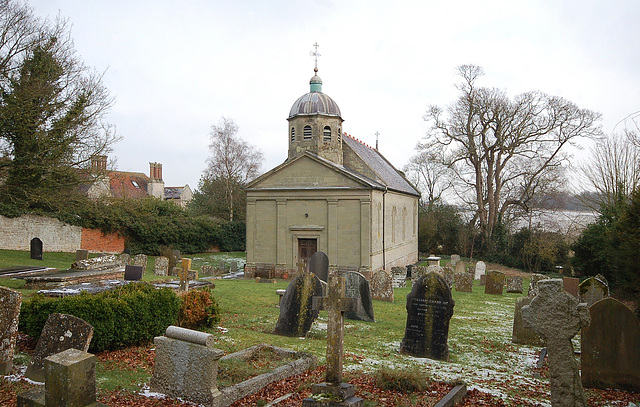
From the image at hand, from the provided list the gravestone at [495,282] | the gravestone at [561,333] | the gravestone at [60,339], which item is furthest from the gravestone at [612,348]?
the gravestone at [495,282]

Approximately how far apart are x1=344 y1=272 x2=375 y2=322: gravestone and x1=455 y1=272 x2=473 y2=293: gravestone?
30.1 feet

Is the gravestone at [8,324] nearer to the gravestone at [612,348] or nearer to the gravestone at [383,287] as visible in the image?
the gravestone at [612,348]

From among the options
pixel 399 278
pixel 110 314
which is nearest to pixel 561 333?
pixel 110 314

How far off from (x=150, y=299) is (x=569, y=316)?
7086 mm

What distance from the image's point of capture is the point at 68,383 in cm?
438

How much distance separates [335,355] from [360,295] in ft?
22.2

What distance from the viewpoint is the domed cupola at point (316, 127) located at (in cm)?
2694

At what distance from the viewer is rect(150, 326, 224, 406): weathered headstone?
5945 millimetres

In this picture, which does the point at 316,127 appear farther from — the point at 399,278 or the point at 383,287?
the point at 383,287

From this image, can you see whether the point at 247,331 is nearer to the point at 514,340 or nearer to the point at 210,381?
the point at 210,381

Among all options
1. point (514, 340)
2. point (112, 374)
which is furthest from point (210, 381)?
point (514, 340)

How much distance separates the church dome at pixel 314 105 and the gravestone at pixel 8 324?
21538 mm

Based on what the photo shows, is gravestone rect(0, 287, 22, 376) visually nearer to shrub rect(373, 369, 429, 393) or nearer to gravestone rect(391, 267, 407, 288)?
shrub rect(373, 369, 429, 393)

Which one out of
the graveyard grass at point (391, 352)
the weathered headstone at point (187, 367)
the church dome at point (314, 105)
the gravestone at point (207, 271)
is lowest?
the gravestone at point (207, 271)
